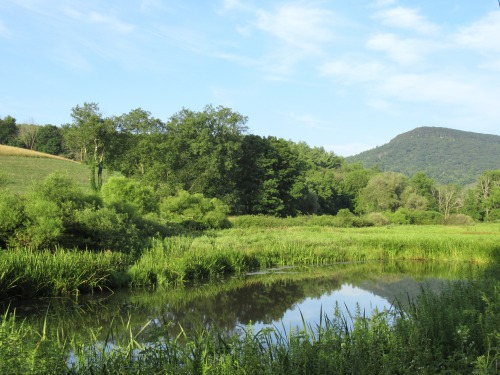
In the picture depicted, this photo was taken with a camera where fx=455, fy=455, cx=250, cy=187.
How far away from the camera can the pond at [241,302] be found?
10.5m

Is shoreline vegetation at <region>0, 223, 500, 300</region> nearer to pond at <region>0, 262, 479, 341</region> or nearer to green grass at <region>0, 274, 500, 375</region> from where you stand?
pond at <region>0, 262, 479, 341</region>

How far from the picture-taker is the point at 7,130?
84812mm

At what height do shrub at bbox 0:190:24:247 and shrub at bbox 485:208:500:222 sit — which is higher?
shrub at bbox 0:190:24:247

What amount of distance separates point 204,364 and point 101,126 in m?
50.9

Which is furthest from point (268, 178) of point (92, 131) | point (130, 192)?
point (130, 192)

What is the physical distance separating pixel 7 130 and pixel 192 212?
67.6 metres

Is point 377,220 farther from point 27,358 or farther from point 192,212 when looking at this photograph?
point 27,358

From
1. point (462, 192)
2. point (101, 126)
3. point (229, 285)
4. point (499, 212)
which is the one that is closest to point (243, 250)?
point (229, 285)

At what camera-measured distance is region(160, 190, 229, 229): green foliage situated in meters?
32.1

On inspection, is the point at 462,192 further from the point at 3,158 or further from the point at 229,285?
the point at 229,285

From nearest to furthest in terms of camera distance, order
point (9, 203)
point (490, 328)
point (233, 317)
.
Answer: point (490, 328), point (233, 317), point (9, 203)

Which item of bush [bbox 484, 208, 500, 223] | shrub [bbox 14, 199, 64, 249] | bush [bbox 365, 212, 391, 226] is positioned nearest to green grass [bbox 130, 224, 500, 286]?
shrub [bbox 14, 199, 64, 249]

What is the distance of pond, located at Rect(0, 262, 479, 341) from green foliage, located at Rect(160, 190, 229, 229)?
560 inches

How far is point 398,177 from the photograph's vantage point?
78.4m
